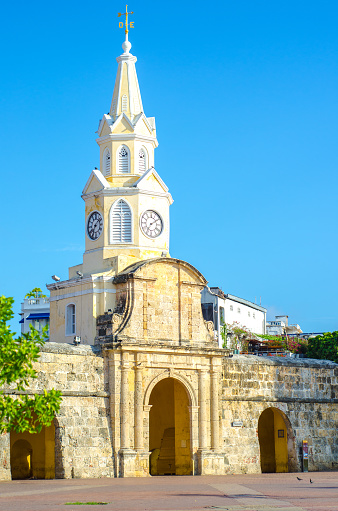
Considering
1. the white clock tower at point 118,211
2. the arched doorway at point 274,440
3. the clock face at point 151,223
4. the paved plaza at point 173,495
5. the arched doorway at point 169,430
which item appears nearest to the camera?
the paved plaza at point 173,495

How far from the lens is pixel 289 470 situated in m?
41.5

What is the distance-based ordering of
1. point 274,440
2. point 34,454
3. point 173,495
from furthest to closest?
point 274,440 → point 34,454 → point 173,495

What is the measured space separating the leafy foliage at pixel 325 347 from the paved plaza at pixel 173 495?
28347mm

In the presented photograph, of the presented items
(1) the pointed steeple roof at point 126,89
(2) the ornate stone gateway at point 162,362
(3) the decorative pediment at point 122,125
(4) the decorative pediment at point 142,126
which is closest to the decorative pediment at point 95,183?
(3) the decorative pediment at point 122,125

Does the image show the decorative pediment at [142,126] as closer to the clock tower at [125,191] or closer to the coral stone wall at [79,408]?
the clock tower at [125,191]

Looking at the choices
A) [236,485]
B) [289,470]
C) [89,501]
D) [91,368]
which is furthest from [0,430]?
[289,470]

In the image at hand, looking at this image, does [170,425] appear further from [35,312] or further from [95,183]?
[35,312]

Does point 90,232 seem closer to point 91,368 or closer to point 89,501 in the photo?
point 91,368

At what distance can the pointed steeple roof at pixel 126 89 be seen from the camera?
42875mm

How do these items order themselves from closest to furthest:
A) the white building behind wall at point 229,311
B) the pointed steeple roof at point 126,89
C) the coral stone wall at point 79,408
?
1. the coral stone wall at point 79,408
2. the pointed steeple roof at point 126,89
3. the white building behind wall at point 229,311

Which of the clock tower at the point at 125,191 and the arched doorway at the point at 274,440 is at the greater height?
the clock tower at the point at 125,191

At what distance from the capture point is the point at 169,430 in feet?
141

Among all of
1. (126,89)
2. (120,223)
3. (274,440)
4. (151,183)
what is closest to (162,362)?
(120,223)

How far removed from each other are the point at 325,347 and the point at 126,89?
26.9 meters
